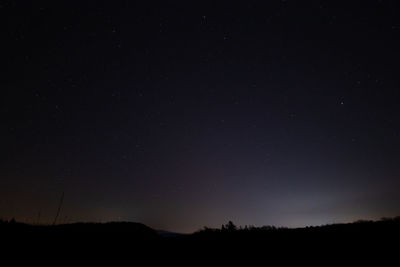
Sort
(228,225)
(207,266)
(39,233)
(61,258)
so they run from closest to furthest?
1. (207,266)
2. (61,258)
3. (39,233)
4. (228,225)

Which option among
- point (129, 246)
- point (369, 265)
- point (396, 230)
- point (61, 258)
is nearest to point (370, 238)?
point (396, 230)

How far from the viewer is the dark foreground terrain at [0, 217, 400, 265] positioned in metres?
6.08

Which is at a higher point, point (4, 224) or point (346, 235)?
point (4, 224)

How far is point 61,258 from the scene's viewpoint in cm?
708

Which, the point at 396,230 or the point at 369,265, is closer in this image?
the point at 369,265

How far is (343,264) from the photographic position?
17.2ft

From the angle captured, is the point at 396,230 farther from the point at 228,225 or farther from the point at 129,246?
the point at 129,246

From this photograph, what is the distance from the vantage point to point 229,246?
7418mm

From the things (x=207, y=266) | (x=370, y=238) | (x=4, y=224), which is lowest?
(x=207, y=266)

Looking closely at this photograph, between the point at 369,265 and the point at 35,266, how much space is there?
7.87m

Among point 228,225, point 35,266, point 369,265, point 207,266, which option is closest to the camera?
point 369,265

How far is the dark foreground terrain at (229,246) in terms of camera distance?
608 cm

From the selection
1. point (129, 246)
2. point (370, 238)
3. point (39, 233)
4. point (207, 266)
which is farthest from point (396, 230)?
point (39, 233)

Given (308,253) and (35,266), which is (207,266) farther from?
(35,266)
